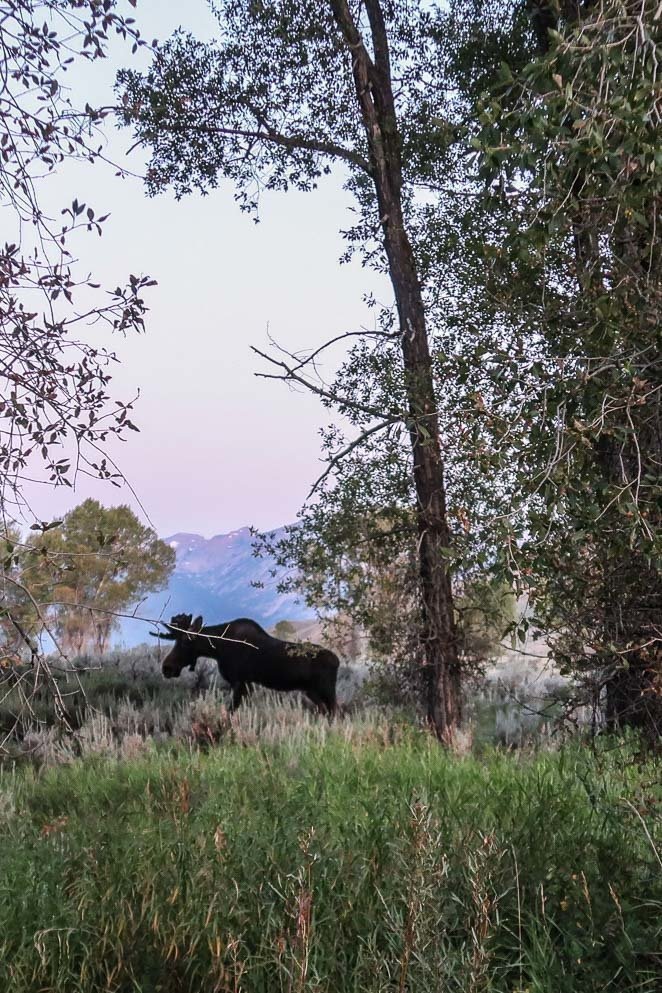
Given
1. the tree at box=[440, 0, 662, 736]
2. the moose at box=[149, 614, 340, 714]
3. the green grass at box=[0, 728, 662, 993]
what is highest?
the tree at box=[440, 0, 662, 736]

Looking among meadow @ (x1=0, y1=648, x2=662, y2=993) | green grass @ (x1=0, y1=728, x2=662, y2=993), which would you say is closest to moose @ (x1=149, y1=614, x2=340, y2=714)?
meadow @ (x1=0, y1=648, x2=662, y2=993)

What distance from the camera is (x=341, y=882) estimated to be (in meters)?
4.77

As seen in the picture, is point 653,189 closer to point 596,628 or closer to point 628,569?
point 628,569

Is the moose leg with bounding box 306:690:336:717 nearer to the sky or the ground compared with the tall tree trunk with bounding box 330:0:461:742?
nearer to the ground

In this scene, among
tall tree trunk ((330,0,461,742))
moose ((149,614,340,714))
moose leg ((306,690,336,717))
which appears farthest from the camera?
moose leg ((306,690,336,717))

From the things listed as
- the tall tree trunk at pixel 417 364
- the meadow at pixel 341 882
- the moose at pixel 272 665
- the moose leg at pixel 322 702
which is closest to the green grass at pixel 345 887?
the meadow at pixel 341 882

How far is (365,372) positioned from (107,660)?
11.6 meters

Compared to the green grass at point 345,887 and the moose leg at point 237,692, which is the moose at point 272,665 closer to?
the moose leg at point 237,692

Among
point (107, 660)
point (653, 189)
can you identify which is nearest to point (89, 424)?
point (653, 189)

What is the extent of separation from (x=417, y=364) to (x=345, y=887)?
24.2 ft

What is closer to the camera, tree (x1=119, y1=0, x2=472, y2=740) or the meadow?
the meadow

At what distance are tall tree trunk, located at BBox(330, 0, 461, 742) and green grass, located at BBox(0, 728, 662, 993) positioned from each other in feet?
10.9

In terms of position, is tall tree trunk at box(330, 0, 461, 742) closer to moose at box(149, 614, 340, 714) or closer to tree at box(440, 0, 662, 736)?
moose at box(149, 614, 340, 714)

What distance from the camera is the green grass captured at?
11.5ft
